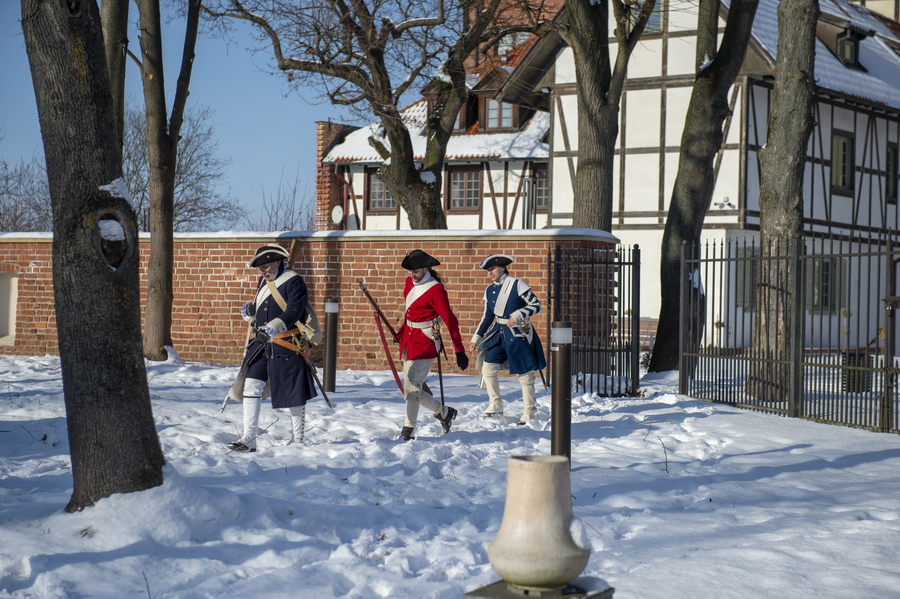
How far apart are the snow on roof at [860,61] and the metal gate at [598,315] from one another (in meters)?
10.5

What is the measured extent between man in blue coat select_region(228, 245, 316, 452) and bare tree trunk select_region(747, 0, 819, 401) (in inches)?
211

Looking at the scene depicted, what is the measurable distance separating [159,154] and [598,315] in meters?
6.44

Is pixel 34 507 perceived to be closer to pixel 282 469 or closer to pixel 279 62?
pixel 282 469

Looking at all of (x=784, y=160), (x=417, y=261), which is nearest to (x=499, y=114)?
(x=784, y=160)

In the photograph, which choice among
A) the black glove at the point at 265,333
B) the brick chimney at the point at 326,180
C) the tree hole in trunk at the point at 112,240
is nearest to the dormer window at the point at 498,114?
the brick chimney at the point at 326,180

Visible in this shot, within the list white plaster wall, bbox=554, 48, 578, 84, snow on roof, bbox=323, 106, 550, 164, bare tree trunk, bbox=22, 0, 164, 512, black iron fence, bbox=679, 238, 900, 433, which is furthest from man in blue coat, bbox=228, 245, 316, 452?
snow on roof, bbox=323, 106, 550, 164

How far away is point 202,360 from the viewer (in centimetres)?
1522

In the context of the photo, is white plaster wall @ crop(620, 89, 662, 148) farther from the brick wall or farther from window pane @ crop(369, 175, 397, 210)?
window pane @ crop(369, 175, 397, 210)

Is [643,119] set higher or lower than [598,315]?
higher

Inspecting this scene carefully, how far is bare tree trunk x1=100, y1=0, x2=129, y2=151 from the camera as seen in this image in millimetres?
12180

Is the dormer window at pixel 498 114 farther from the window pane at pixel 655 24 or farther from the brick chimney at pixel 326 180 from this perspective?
the window pane at pixel 655 24

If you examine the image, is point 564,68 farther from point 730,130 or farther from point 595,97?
point 595,97

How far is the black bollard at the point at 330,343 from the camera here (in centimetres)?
1097

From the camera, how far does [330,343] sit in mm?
11148
